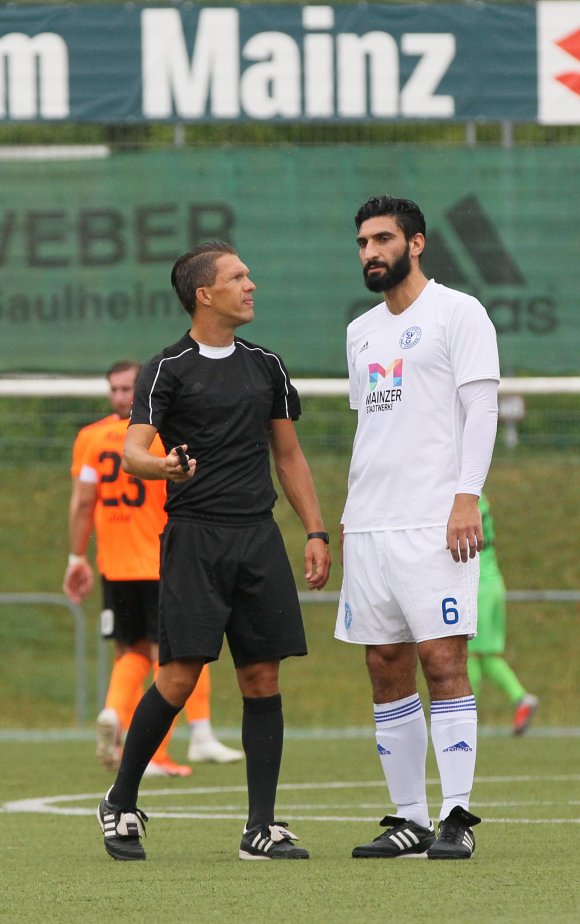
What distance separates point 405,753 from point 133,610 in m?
3.66

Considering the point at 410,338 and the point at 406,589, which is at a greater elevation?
the point at 410,338

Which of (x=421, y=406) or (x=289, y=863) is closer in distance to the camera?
(x=289, y=863)

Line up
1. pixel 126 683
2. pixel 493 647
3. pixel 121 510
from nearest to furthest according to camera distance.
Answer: pixel 126 683, pixel 121 510, pixel 493 647

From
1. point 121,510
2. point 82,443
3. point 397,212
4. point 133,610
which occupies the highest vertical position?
point 397,212

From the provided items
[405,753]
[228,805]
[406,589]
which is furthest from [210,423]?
[228,805]

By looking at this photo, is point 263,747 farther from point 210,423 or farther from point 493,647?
point 493,647

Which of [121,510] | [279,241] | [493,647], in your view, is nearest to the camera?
[121,510]

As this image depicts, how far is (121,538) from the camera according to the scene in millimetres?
9758

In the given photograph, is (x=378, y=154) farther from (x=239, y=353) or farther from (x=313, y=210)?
(x=239, y=353)

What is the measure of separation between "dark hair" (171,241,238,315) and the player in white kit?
0.50m

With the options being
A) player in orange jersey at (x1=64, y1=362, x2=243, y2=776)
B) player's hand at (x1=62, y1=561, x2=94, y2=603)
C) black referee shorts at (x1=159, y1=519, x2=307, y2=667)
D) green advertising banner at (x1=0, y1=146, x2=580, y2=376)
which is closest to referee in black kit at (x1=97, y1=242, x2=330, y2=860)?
black referee shorts at (x1=159, y1=519, x2=307, y2=667)

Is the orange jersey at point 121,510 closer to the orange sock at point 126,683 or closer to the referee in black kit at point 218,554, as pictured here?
the orange sock at point 126,683

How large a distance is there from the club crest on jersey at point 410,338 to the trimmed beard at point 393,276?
0.54 feet

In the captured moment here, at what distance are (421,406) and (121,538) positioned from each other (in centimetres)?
387
